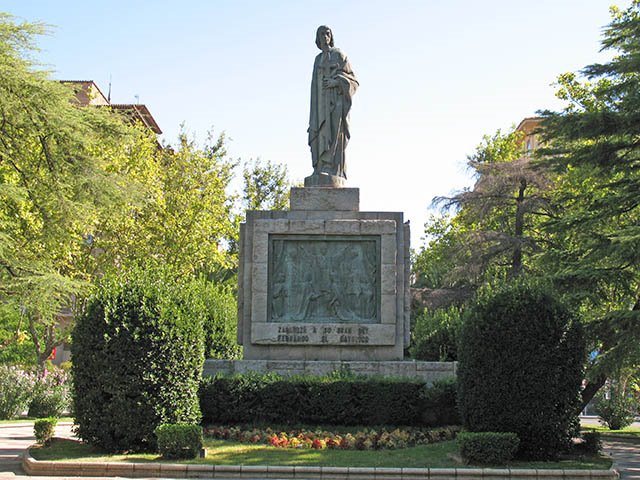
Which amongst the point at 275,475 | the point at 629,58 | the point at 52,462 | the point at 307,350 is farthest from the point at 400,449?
the point at 629,58

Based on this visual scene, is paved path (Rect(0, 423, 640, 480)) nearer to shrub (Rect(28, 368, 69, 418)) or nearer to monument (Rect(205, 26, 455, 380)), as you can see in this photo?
shrub (Rect(28, 368, 69, 418))

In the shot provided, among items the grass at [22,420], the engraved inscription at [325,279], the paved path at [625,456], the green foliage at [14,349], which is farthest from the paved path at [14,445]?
the green foliage at [14,349]

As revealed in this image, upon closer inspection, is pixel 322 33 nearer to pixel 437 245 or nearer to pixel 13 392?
pixel 13 392

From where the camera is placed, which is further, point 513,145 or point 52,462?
point 513,145

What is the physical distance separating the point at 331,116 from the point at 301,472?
9.11 metres

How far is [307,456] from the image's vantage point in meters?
12.3

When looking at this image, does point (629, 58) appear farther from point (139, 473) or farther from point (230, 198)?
point (230, 198)

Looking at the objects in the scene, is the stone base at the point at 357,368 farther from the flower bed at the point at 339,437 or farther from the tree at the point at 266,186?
the tree at the point at 266,186

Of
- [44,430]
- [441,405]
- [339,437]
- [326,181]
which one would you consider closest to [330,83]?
[326,181]

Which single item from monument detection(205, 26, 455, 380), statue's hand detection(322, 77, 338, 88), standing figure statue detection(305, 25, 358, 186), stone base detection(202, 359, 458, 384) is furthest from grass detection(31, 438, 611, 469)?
statue's hand detection(322, 77, 338, 88)

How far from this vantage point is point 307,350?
16.6 meters

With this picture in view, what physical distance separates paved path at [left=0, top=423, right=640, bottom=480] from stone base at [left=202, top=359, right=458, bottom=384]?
3.30 meters

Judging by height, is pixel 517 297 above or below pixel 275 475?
above

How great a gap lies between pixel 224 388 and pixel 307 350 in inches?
91.3
